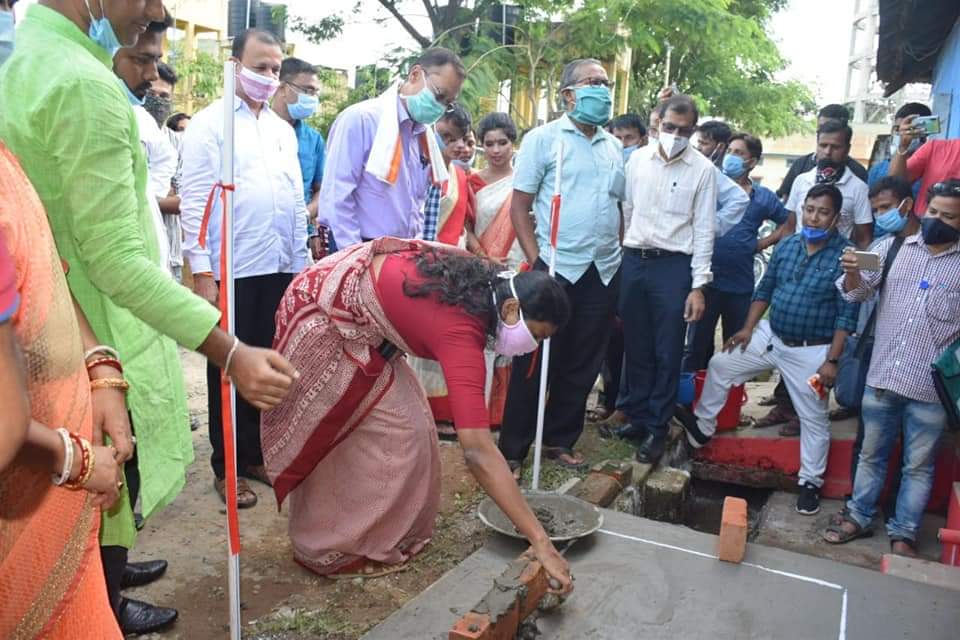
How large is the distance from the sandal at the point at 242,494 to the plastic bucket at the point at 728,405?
9.55ft

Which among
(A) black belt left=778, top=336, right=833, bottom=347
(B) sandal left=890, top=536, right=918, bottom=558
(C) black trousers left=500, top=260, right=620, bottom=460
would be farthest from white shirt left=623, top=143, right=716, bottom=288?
(B) sandal left=890, top=536, right=918, bottom=558

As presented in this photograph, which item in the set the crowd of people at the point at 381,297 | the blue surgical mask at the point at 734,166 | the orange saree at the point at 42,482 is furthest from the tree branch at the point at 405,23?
the orange saree at the point at 42,482

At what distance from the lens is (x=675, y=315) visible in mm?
4637

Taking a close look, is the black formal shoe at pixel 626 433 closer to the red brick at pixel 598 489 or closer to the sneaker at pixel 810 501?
the sneaker at pixel 810 501

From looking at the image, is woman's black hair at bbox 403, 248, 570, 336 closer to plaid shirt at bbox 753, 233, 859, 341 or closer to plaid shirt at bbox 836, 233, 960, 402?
plaid shirt at bbox 836, 233, 960, 402

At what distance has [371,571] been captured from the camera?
3.24 metres

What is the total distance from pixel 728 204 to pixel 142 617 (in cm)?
430

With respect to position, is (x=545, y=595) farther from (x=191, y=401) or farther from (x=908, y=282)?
(x=191, y=401)

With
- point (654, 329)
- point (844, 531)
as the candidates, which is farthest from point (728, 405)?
point (844, 531)

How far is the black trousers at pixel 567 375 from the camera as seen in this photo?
4.41m

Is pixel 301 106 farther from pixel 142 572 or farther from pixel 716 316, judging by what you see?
pixel 716 316

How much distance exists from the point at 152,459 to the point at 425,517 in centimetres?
155

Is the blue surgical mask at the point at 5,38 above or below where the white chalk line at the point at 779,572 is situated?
above

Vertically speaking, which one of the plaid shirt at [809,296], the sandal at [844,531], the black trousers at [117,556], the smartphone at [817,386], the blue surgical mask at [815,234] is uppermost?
the blue surgical mask at [815,234]
